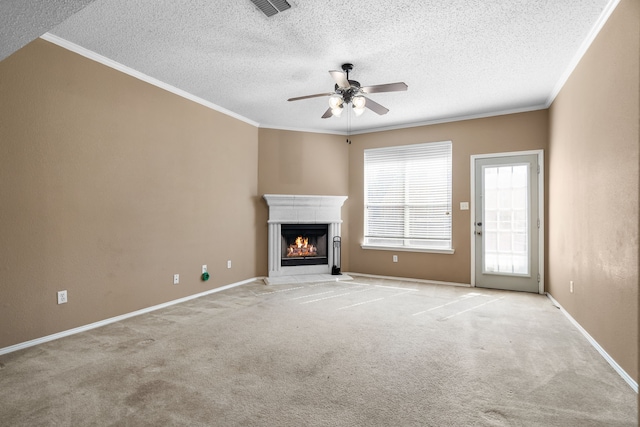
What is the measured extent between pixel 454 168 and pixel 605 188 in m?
2.76

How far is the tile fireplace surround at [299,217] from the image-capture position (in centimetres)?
572

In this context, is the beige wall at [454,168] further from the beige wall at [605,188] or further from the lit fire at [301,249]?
the beige wall at [605,188]

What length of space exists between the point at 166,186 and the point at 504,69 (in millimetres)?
4246

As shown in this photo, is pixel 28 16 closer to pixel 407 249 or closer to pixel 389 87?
pixel 389 87

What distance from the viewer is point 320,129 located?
20.0 feet

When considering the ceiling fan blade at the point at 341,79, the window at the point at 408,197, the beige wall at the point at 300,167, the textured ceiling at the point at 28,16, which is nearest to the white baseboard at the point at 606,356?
the window at the point at 408,197

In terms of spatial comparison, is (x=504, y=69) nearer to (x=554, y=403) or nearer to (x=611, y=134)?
(x=611, y=134)

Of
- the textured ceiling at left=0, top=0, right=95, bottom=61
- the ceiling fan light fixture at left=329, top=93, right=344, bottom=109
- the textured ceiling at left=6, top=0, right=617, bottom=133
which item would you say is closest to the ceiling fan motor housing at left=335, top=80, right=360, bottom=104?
the ceiling fan light fixture at left=329, top=93, right=344, bottom=109

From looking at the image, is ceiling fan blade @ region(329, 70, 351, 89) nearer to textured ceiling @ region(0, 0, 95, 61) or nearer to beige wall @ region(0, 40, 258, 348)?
textured ceiling @ region(0, 0, 95, 61)

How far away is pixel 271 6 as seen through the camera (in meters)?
2.51

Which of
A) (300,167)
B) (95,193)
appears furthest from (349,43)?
(300,167)

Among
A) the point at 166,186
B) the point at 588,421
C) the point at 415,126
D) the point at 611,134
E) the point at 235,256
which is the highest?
the point at 415,126

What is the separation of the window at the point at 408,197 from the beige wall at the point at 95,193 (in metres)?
2.79

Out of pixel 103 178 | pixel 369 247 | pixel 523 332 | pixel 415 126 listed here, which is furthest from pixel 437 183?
pixel 103 178
